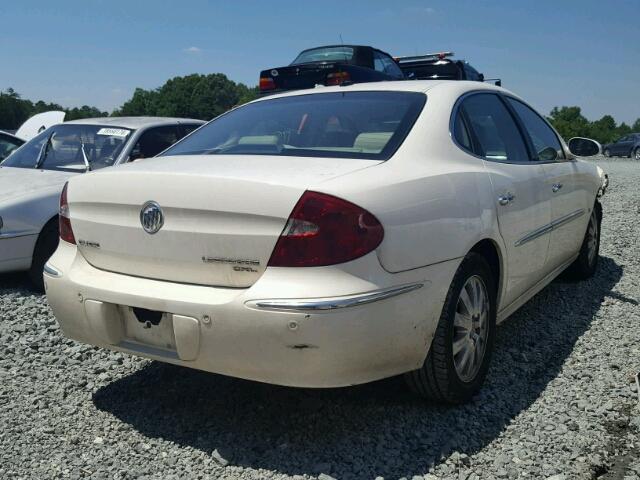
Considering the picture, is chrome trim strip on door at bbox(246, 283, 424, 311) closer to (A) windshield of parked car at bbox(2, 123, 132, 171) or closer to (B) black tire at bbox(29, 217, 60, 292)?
(B) black tire at bbox(29, 217, 60, 292)

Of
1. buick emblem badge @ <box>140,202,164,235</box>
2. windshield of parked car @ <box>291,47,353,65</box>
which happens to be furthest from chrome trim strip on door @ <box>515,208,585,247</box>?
windshield of parked car @ <box>291,47,353,65</box>

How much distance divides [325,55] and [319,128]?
8190 mm

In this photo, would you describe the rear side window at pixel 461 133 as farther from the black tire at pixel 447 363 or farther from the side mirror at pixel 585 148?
the side mirror at pixel 585 148

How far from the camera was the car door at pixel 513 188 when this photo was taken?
11.2ft

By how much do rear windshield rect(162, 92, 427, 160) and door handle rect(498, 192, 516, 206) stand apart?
0.61 meters

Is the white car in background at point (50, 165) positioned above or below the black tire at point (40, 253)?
above

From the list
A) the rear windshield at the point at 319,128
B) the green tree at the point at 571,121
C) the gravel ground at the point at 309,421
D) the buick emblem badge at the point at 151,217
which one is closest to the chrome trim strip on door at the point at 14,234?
the gravel ground at the point at 309,421

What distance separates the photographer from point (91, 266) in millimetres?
2980

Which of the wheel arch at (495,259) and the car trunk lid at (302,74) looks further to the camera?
the car trunk lid at (302,74)

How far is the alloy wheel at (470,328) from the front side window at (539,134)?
142 cm

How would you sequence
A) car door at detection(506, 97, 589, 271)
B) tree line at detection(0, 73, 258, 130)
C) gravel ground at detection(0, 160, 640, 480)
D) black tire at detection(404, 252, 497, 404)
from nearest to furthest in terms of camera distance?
gravel ground at detection(0, 160, 640, 480) → black tire at detection(404, 252, 497, 404) → car door at detection(506, 97, 589, 271) → tree line at detection(0, 73, 258, 130)

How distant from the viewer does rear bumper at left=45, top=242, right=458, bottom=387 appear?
94.8 inches

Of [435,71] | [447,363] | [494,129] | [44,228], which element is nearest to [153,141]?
[44,228]

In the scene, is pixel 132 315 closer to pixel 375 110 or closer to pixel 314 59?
pixel 375 110
